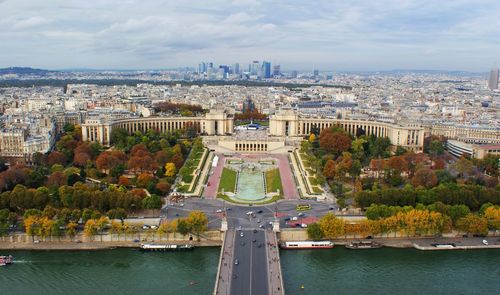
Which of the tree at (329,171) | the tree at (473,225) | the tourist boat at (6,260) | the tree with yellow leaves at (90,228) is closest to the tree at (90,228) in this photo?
the tree with yellow leaves at (90,228)

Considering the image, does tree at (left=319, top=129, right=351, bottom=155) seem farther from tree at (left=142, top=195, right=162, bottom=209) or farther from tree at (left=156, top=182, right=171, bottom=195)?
tree at (left=142, top=195, right=162, bottom=209)

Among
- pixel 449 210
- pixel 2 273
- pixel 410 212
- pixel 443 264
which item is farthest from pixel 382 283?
pixel 2 273

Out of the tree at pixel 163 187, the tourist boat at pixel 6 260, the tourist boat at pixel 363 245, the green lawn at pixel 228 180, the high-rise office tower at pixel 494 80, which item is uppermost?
the high-rise office tower at pixel 494 80

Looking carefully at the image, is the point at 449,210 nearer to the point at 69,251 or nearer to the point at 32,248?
the point at 69,251

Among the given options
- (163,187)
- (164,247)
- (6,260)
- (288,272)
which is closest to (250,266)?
(288,272)

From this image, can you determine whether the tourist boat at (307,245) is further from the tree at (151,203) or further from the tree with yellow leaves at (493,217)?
the tree with yellow leaves at (493,217)

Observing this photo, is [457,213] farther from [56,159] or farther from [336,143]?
[56,159]

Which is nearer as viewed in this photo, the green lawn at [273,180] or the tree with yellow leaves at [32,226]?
the tree with yellow leaves at [32,226]
